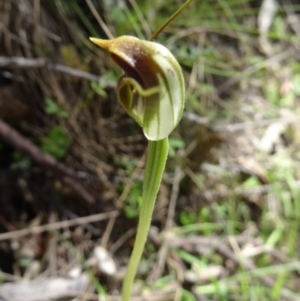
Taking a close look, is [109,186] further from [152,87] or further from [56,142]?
[152,87]

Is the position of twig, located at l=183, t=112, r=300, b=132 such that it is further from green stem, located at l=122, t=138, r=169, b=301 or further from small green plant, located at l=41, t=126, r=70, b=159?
green stem, located at l=122, t=138, r=169, b=301

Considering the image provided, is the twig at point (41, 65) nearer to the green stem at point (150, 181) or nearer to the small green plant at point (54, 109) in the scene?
the small green plant at point (54, 109)

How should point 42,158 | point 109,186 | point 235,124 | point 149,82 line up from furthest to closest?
point 235,124 → point 109,186 → point 42,158 → point 149,82

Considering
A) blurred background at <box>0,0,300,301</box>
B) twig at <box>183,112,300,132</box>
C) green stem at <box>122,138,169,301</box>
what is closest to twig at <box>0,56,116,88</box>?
blurred background at <box>0,0,300,301</box>

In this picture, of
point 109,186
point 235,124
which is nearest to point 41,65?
point 109,186

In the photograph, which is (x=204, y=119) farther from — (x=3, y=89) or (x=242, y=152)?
(x=3, y=89)

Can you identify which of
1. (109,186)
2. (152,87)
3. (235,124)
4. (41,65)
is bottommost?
(235,124)
